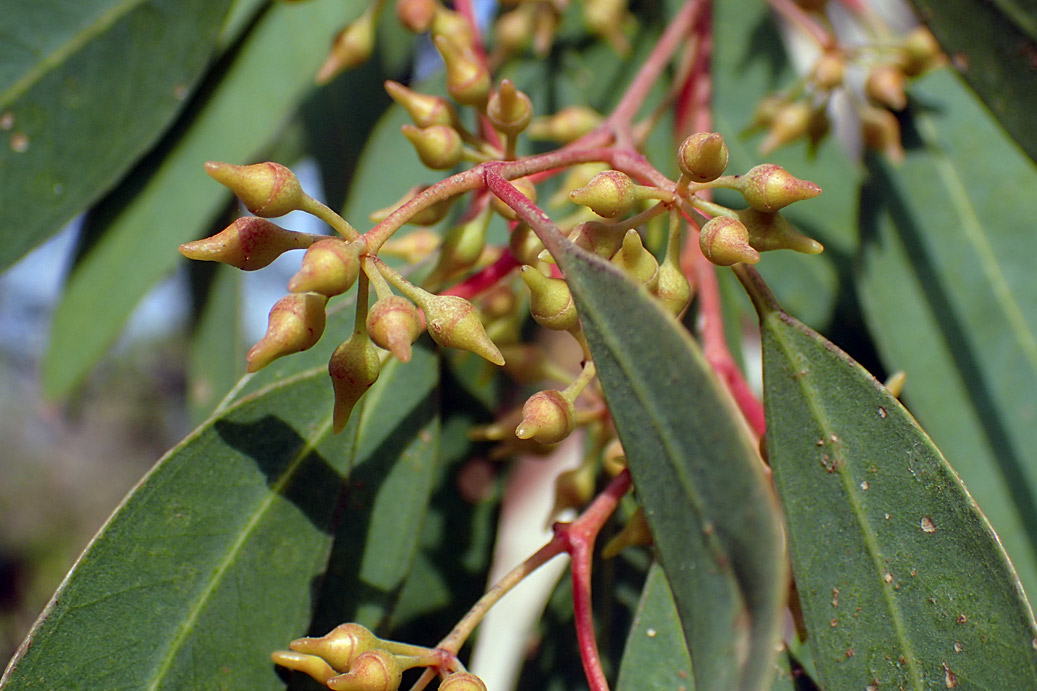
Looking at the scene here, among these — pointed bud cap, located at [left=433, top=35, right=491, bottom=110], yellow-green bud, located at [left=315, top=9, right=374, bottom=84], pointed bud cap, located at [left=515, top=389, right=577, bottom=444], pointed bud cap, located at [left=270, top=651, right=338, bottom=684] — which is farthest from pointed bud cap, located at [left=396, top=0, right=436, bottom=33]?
pointed bud cap, located at [left=270, top=651, right=338, bottom=684]

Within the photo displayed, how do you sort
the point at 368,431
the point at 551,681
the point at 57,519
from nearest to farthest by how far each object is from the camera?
the point at 368,431 → the point at 551,681 → the point at 57,519

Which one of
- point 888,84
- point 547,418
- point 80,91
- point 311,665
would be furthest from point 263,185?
point 888,84

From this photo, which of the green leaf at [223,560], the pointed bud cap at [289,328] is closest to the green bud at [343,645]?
the green leaf at [223,560]

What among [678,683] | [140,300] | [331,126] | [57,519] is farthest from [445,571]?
[57,519]

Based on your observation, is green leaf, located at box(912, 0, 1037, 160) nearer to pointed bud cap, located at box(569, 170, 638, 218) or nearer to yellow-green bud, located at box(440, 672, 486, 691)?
pointed bud cap, located at box(569, 170, 638, 218)

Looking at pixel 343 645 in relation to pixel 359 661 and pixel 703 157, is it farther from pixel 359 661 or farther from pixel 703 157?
pixel 703 157

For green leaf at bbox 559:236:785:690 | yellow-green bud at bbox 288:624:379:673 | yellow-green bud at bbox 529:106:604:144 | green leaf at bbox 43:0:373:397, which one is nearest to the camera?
green leaf at bbox 559:236:785:690

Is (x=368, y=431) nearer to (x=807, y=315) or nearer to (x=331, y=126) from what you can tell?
(x=807, y=315)
